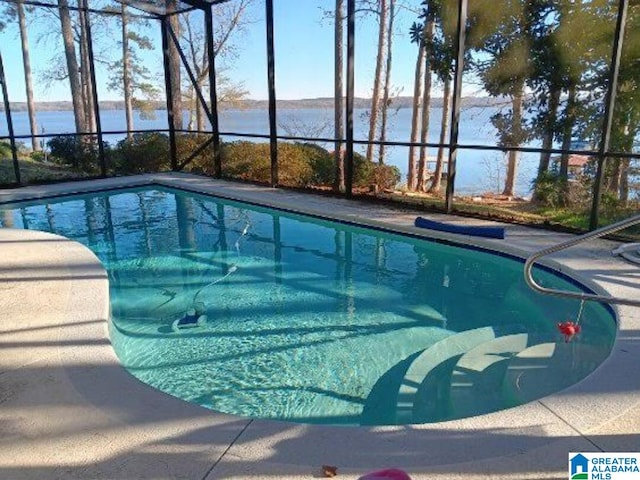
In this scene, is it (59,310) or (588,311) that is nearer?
(59,310)

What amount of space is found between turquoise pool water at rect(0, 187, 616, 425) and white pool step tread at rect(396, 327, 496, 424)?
0.01 metres

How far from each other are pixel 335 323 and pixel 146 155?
9.53 meters

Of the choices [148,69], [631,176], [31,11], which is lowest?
[631,176]

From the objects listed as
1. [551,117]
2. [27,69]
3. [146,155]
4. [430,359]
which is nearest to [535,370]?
[430,359]

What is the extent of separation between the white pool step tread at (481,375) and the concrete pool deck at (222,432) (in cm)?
53

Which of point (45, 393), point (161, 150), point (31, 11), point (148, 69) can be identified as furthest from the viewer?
point (148, 69)

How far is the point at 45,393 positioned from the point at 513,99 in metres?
9.65

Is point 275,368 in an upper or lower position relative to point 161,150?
lower

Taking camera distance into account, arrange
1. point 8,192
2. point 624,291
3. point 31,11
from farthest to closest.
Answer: point 31,11 → point 8,192 → point 624,291

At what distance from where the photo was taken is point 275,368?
3537mm

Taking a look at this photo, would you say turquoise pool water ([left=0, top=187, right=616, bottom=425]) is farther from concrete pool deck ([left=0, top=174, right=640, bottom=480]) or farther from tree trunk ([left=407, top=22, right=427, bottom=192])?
tree trunk ([left=407, top=22, right=427, bottom=192])

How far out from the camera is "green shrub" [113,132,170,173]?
40.1 feet

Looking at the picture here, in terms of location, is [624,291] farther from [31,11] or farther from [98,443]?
[31,11]

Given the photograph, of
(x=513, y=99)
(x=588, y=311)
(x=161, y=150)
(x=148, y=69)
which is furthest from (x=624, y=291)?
(x=148, y=69)
